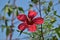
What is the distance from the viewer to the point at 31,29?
0.44m

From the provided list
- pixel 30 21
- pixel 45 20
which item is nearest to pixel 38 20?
pixel 30 21

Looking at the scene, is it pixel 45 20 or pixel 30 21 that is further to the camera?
pixel 45 20

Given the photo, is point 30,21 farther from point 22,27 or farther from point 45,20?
point 45,20

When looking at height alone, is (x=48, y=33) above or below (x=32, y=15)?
below

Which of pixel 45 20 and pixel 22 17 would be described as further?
pixel 45 20

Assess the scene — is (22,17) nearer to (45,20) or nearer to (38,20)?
(38,20)

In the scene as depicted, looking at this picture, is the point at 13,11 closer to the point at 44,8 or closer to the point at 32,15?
the point at 32,15

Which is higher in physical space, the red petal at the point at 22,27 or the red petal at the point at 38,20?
the red petal at the point at 38,20

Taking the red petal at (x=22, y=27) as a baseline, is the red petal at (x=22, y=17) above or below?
above

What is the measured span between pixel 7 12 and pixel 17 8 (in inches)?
1.5

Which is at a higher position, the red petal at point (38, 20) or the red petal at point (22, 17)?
the red petal at point (22, 17)

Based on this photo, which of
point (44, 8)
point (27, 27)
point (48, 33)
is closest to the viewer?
point (27, 27)

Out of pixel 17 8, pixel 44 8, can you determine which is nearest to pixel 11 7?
pixel 17 8

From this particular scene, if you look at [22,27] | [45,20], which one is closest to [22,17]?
[22,27]
